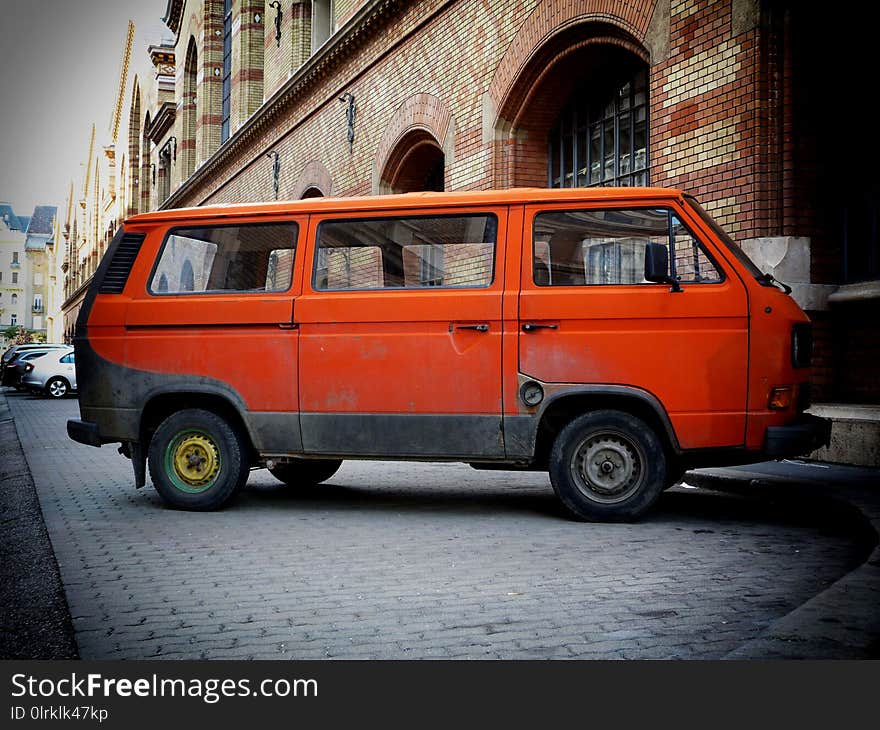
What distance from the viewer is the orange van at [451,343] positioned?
19.7ft

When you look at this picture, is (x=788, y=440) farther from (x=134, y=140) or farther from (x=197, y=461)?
(x=134, y=140)

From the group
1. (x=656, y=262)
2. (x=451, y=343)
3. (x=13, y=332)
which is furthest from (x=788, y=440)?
(x=13, y=332)

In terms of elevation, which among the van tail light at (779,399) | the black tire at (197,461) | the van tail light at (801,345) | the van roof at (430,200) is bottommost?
the black tire at (197,461)

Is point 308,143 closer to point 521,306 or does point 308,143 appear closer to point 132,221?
point 132,221

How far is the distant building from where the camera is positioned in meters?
112

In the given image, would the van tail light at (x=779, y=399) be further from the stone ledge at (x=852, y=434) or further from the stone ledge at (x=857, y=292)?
the stone ledge at (x=857, y=292)

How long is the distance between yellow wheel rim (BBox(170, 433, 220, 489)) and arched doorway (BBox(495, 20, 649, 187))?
638cm

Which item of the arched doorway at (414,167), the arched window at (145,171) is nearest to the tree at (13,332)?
the arched window at (145,171)

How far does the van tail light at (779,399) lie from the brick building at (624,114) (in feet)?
9.82

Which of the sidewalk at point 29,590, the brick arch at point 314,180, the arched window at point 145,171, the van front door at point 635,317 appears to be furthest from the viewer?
the arched window at point 145,171

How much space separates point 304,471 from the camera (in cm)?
834

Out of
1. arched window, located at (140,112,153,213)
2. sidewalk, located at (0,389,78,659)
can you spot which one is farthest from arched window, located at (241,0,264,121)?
arched window, located at (140,112,153,213)

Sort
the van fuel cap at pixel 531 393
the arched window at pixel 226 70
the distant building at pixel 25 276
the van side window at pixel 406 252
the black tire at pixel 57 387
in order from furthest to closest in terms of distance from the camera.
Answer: the distant building at pixel 25 276, the arched window at pixel 226 70, the black tire at pixel 57 387, the van side window at pixel 406 252, the van fuel cap at pixel 531 393

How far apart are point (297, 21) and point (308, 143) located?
3.19 metres
